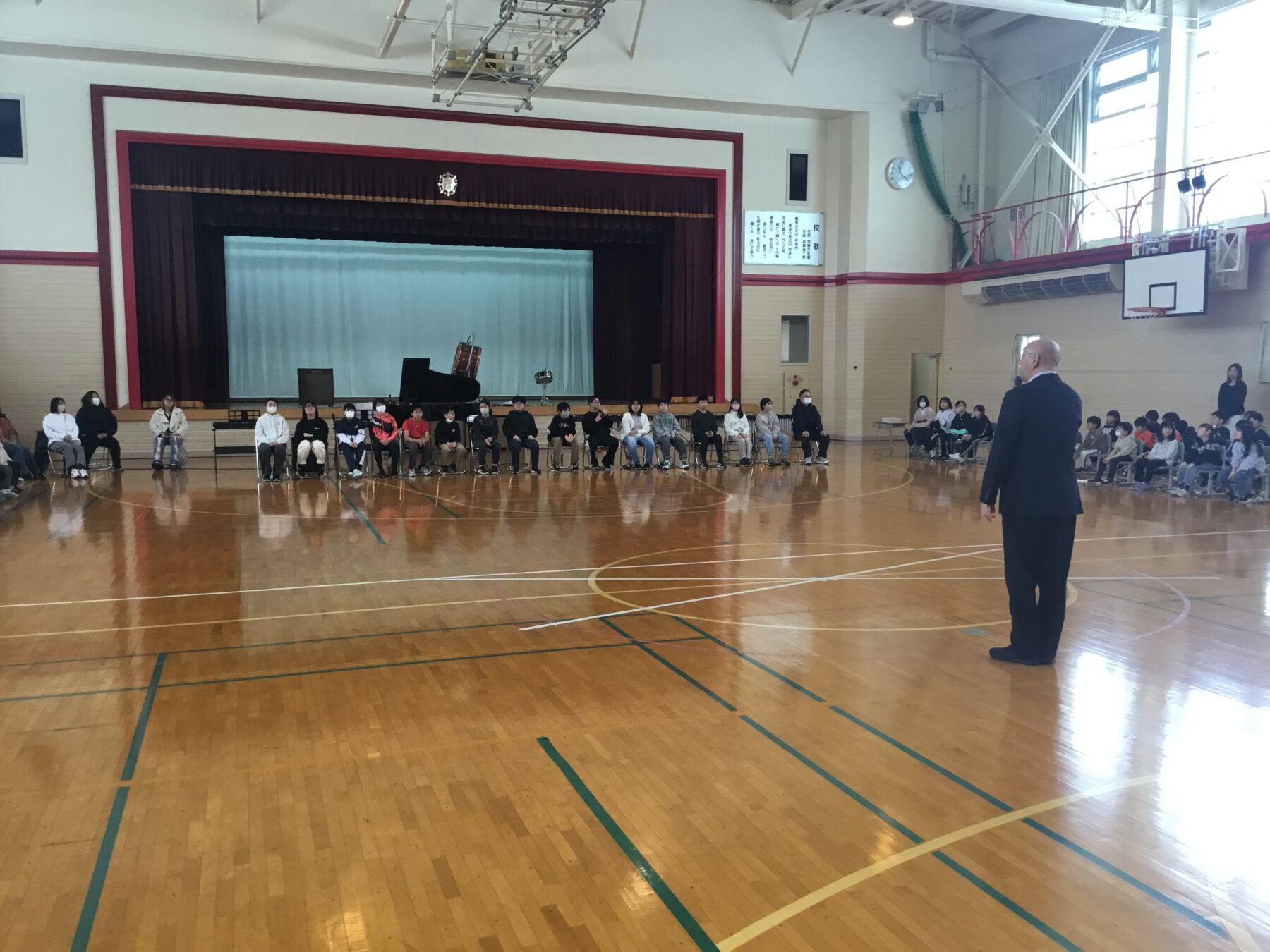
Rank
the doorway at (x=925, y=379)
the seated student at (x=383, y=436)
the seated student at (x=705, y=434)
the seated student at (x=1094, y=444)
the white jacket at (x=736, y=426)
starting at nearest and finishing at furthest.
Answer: the seated student at (x=1094, y=444), the seated student at (x=383, y=436), the seated student at (x=705, y=434), the white jacket at (x=736, y=426), the doorway at (x=925, y=379)

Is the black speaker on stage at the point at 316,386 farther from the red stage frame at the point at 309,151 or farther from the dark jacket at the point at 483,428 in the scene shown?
the dark jacket at the point at 483,428

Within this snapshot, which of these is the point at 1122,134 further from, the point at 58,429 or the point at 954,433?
the point at 58,429

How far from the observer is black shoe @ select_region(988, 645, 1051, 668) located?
17.1 feet

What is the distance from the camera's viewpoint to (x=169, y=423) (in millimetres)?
15227

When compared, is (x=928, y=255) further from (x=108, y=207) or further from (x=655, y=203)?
(x=108, y=207)

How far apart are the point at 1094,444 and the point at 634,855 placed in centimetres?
1308

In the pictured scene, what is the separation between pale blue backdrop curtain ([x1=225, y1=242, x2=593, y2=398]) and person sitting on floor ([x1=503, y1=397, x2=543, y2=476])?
762 cm

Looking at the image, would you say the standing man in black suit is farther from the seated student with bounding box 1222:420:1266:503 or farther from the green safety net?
the green safety net

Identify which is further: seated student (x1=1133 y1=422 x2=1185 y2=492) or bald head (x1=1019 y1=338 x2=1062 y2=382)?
seated student (x1=1133 y1=422 x2=1185 y2=492)

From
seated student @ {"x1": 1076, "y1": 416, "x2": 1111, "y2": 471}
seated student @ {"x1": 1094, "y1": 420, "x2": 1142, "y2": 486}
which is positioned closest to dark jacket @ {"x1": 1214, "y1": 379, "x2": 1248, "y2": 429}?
seated student @ {"x1": 1094, "y1": 420, "x2": 1142, "y2": 486}

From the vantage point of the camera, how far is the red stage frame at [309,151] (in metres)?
16.4

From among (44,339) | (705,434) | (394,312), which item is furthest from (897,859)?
(394,312)

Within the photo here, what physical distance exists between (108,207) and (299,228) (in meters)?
3.26

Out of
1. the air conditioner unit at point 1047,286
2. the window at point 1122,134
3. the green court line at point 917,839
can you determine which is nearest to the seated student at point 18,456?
the green court line at point 917,839
